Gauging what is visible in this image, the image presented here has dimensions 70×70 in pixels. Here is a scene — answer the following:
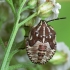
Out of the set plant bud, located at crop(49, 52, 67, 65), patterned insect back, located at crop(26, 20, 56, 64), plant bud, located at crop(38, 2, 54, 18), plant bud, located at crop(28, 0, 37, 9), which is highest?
plant bud, located at crop(28, 0, 37, 9)

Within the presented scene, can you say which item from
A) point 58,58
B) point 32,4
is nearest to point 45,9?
point 32,4

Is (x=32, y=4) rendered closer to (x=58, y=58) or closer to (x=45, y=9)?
(x=45, y=9)

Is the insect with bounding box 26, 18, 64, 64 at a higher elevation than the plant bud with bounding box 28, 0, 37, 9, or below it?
below

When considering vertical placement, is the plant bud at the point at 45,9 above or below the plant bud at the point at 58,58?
above

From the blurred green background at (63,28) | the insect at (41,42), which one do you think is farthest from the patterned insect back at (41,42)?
the blurred green background at (63,28)

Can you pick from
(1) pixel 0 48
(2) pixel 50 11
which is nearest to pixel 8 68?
(1) pixel 0 48

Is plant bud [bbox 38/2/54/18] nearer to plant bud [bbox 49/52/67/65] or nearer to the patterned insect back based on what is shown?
the patterned insect back

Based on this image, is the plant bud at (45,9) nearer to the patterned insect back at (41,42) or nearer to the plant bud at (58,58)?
the patterned insect back at (41,42)

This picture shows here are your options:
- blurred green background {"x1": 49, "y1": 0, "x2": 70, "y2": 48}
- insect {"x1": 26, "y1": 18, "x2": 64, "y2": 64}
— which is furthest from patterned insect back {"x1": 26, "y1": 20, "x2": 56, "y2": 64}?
blurred green background {"x1": 49, "y1": 0, "x2": 70, "y2": 48}

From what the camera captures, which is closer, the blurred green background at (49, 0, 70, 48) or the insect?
the insect
